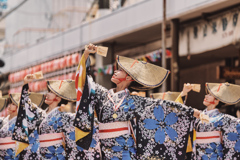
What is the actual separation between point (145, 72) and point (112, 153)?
1.11m

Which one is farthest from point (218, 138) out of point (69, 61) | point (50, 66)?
point (50, 66)

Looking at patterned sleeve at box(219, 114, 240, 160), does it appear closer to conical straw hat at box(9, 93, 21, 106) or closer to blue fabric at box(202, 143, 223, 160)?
blue fabric at box(202, 143, 223, 160)

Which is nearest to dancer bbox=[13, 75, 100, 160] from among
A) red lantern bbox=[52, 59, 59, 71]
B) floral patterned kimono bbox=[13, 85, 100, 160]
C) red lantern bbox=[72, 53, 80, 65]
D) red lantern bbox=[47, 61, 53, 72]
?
floral patterned kimono bbox=[13, 85, 100, 160]

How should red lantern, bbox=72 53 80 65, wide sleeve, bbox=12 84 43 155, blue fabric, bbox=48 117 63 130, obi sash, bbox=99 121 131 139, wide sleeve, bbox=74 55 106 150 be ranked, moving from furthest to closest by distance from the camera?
1. red lantern, bbox=72 53 80 65
2. blue fabric, bbox=48 117 63 130
3. wide sleeve, bbox=12 84 43 155
4. obi sash, bbox=99 121 131 139
5. wide sleeve, bbox=74 55 106 150

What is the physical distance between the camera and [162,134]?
613cm

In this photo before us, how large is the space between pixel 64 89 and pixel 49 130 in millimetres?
707

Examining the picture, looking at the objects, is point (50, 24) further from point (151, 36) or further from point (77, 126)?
point (77, 126)

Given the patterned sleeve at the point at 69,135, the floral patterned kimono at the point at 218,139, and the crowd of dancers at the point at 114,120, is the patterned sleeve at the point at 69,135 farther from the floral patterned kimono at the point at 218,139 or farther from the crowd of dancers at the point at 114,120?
the floral patterned kimono at the point at 218,139

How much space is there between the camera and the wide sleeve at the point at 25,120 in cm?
693

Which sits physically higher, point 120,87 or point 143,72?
point 143,72

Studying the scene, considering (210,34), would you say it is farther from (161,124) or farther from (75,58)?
(75,58)

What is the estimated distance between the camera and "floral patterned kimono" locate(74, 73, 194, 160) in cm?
574

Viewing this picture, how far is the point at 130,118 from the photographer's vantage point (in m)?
5.82

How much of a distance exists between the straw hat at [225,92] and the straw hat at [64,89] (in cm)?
224
